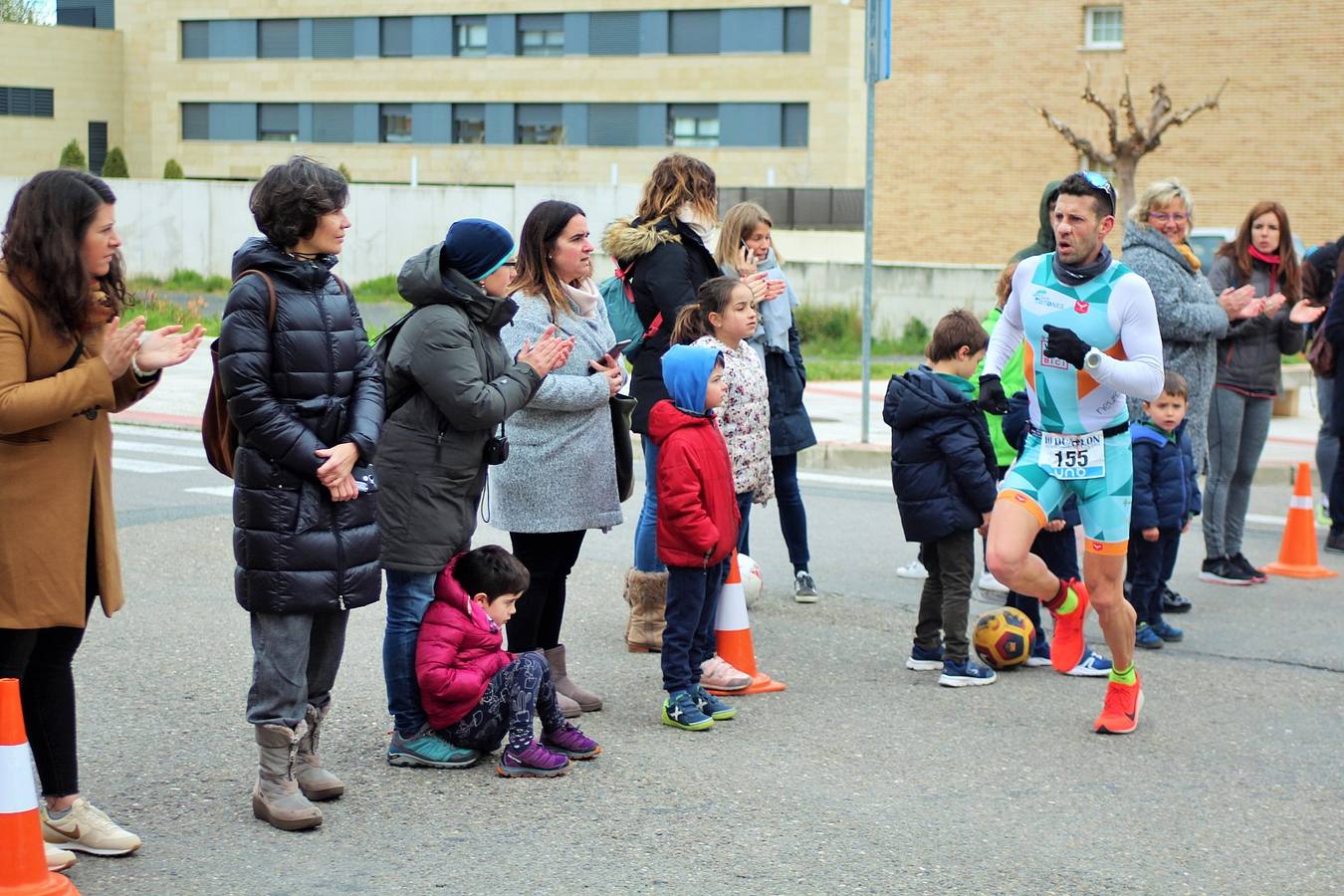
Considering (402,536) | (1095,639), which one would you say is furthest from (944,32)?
(402,536)

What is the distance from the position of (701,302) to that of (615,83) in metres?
55.8

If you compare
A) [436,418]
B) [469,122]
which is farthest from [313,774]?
[469,122]

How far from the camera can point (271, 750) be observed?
5051mm

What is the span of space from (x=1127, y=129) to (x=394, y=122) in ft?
113

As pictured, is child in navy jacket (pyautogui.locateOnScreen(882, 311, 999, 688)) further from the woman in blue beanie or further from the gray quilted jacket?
the woman in blue beanie

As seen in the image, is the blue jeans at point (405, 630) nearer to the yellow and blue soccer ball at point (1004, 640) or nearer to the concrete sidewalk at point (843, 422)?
the yellow and blue soccer ball at point (1004, 640)

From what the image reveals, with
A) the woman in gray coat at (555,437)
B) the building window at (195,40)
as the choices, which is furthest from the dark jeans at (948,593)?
the building window at (195,40)

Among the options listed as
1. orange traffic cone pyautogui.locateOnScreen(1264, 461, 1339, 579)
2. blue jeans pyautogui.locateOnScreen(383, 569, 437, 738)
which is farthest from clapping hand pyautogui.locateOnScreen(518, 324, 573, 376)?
orange traffic cone pyautogui.locateOnScreen(1264, 461, 1339, 579)

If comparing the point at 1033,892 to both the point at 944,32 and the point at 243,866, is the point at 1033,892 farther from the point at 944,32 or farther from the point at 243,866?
the point at 944,32

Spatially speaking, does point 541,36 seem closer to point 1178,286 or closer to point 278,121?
point 278,121

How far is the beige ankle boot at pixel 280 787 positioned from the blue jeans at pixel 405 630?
583 mm

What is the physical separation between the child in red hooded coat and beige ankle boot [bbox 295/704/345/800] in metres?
0.44

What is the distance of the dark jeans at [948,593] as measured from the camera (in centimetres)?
704

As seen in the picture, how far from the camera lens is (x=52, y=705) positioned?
4.78 metres
